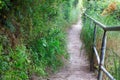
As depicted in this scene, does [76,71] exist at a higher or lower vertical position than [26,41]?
lower

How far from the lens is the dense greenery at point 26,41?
3344 mm

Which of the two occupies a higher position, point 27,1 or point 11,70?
point 27,1

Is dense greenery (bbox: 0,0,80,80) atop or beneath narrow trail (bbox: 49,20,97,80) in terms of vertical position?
atop

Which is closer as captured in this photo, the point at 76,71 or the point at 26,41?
the point at 26,41

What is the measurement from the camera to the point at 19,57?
3422 mm

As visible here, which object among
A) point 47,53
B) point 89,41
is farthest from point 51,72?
point 89,41

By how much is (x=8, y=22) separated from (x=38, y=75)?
1.14 m

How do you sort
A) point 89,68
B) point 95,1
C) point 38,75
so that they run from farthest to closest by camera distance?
1. point 95,1
2. point 89,68
3. point 38,75

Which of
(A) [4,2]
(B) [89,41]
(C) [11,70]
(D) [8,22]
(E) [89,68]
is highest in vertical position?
(A) [4,2]

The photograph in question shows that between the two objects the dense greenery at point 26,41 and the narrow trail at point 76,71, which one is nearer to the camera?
the dense greenery at point 26,41

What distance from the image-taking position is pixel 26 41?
4250mm

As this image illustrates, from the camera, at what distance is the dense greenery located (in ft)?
11.0

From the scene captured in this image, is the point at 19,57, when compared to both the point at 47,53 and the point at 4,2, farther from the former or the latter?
the point at 47,53

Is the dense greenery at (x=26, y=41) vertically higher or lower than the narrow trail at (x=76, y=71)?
higher
